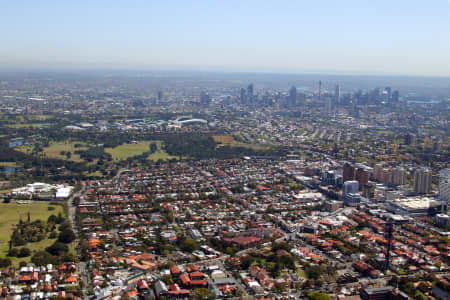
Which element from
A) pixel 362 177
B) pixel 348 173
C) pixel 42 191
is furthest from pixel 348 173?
pixel 42 191

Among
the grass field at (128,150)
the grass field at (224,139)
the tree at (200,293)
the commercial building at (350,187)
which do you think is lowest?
the tree at (200,293)

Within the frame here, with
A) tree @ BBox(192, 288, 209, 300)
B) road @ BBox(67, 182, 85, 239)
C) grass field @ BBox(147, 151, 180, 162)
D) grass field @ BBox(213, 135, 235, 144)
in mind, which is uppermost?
grass field @ BBox(213, 135, 235, 144)

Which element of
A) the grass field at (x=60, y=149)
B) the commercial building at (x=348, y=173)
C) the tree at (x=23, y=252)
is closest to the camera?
Answer: the tree at (x=23, y=252)

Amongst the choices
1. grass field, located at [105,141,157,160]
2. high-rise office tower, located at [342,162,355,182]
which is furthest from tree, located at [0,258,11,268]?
grass field, located at [105,141,157,160]

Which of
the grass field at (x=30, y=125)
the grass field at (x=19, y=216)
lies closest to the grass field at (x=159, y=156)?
the grass field at (x=19, y=216)

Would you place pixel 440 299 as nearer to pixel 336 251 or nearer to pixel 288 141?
pixel 336 251

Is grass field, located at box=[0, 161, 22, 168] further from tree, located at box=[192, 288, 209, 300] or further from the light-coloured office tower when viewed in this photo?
the light-coloured office tower

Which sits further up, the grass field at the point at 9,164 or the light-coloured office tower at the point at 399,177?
the light-coloured office tower at the point at 399,177

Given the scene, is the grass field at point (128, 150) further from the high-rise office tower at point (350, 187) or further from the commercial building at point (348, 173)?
the high-rise office tower at point (350, 187)
